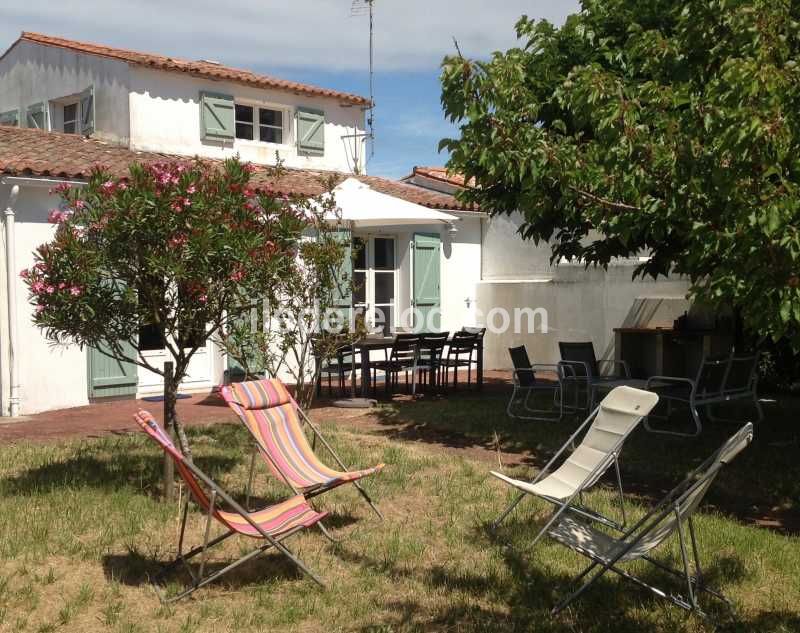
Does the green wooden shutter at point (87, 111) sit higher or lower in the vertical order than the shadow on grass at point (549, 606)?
higher

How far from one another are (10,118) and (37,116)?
1.28m

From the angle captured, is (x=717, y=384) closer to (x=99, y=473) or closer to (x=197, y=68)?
(x=99, y=473)

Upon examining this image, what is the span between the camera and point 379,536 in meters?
5.83

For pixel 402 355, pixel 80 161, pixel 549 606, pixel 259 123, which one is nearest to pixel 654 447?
pixel 402 355

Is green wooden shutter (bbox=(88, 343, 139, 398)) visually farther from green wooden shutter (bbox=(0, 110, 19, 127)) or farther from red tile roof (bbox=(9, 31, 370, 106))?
green wooden shutter (bbox=(0, 110, 19, 127))

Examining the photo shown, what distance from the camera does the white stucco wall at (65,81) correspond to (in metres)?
14.5

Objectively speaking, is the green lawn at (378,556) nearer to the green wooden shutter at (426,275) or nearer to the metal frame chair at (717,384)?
the metal frame chair at (717,384)

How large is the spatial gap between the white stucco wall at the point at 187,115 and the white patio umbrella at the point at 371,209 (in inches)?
131

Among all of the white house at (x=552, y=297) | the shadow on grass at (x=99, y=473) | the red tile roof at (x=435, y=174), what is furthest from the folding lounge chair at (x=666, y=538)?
the red tile roof at (x=435, y=174)

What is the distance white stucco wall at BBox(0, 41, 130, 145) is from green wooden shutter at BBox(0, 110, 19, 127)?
97 millimetres

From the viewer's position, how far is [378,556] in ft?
17.8

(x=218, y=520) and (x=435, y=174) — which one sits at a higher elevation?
(x=435, y=174)

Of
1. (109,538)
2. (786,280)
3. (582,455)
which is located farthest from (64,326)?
(786,280)

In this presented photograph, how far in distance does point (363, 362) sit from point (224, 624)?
702 cm
